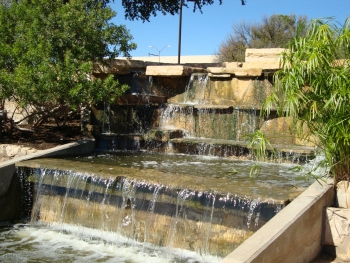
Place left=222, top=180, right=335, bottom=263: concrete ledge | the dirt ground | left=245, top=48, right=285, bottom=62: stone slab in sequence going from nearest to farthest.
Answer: left=222, top=180, right=335, bottom=263: concrete ledge → the dirt ground → left=245, top=48, right=285, bottom=62: stone slab

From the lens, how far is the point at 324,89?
6078 millimetres

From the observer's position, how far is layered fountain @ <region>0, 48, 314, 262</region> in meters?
6.57

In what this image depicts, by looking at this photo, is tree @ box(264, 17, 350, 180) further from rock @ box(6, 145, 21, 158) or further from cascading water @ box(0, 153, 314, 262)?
rock @ box(6, 145, 21, 158)

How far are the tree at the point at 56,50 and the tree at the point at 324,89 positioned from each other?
5254 millimetres

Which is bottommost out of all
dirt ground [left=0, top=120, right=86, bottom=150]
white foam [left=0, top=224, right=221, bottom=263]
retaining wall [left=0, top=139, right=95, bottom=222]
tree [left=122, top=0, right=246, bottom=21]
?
white foam [left=0, top=224, right=221, bottom=263]

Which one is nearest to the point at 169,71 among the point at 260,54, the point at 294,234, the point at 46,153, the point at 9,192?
the point at 260,54

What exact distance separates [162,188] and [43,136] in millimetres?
5510

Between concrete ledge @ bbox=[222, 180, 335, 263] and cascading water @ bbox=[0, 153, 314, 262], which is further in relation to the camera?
cascading water @ bbox=[0, 153, 314, 262]

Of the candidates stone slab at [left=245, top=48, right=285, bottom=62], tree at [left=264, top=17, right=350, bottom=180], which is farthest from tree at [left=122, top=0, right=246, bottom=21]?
tree at [left=264, top=17, right=350, bottom=180]

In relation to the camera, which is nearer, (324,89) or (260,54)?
(324,89)

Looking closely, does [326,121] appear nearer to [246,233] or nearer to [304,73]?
[304,73]

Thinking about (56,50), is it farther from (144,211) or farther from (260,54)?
(260,54)

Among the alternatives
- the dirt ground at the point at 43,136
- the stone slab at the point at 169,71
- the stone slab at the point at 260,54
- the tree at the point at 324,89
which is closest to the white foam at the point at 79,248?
the tree at the point at 324,89

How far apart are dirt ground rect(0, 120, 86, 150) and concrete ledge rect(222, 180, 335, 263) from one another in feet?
21.0
